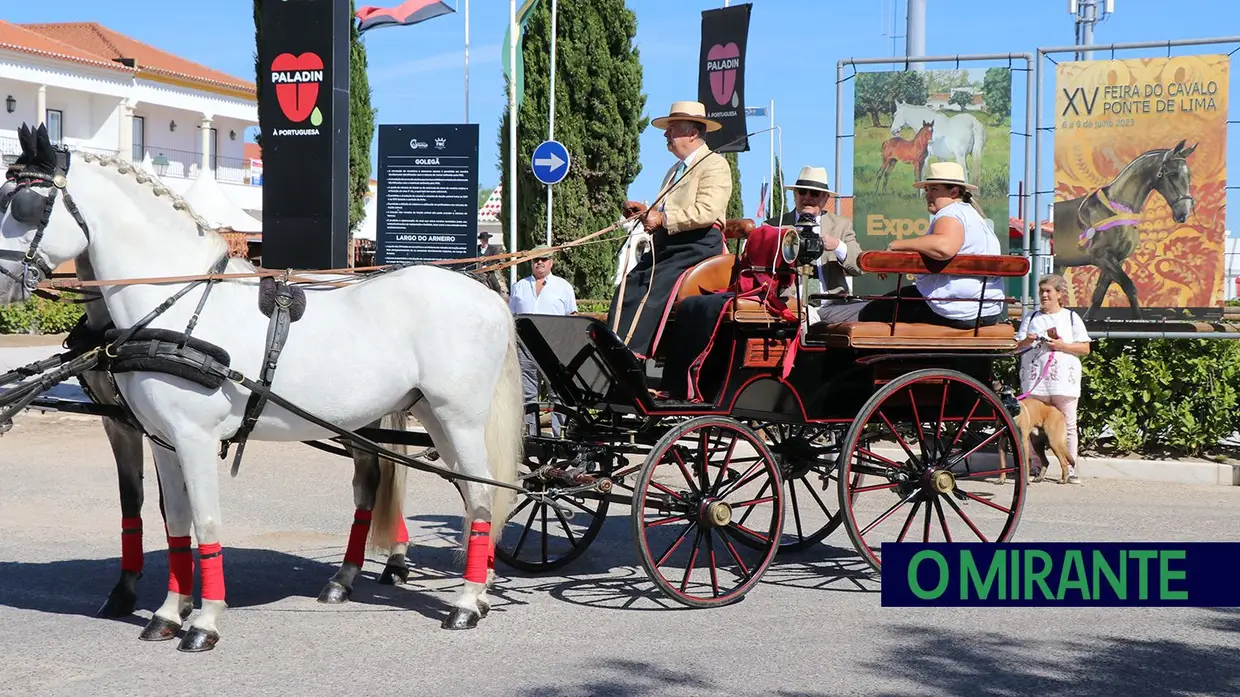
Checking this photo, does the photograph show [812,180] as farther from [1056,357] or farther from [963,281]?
[1056,357]

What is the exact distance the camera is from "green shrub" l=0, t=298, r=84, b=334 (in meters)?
24.4

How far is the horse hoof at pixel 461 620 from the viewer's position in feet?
20.5

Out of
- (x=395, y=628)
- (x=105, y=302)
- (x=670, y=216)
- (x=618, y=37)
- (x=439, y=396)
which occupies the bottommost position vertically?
(x=395, y=628)

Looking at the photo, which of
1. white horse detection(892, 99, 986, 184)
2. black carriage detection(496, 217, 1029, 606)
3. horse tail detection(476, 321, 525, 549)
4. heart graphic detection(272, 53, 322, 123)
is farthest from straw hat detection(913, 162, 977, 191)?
heart graphic detection(272, 53, 322, 123)

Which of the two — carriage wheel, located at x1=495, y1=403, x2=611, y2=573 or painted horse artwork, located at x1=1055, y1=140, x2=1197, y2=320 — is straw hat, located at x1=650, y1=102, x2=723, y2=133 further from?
painted horse artwork, located at x1=1055, y1=140, x2=1197, y2=320

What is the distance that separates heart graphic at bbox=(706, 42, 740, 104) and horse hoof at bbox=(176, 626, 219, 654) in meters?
17.2

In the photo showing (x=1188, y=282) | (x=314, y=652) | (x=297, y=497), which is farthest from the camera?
(x=1188, y=282)

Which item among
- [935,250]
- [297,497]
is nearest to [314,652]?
[935,250]

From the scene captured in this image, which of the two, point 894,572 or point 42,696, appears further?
point 894,572

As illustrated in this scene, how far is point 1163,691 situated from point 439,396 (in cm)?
338

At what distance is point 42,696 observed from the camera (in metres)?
5.04

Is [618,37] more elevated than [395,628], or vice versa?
[618,37]

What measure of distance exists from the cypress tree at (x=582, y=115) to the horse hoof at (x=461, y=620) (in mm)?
17562

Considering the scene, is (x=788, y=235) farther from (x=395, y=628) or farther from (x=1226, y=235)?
(x=1226, y=235)
